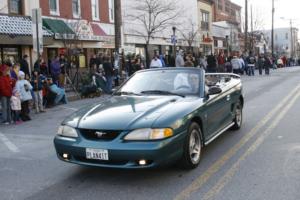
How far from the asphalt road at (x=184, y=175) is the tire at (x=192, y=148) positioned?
0.37ft

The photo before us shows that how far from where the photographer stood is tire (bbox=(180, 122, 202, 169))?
586cm

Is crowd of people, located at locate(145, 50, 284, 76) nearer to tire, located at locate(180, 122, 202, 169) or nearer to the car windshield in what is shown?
the car windshield

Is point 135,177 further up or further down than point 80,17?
further down

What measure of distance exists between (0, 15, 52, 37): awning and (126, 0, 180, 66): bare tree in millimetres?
11161

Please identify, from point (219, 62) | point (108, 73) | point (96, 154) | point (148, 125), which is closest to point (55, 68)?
point (108, 73)

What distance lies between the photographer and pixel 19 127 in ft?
36.4

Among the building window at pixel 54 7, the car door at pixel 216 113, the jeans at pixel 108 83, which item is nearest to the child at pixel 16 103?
the car door at pixel 216 113

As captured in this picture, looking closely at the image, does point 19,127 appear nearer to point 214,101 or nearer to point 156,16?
point 214,101

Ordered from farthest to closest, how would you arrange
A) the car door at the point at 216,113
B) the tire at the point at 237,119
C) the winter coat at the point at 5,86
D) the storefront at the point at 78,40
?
the storefront at the point at 78,40, the winter coat at the point at 5,86, the tire at the point at 237,119, the car door at the point at 216,113

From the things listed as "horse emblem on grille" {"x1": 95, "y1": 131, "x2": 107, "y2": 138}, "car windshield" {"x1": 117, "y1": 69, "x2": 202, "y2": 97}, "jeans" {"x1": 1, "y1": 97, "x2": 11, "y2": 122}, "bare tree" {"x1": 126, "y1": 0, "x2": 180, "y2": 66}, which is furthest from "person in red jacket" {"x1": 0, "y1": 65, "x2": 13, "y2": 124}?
"bare tree" {"x1": 126, "y1": 0, "x2": 180, "y2": 66}

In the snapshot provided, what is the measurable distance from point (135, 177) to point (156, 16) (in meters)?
32.4

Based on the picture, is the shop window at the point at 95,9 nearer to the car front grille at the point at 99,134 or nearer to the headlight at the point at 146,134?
the car front grille at the point at 99,134

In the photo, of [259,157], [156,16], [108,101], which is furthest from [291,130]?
[156,16]

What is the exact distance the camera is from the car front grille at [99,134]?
5414mm
